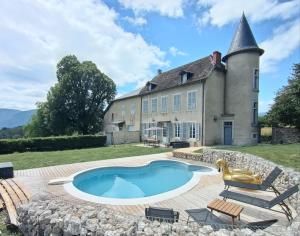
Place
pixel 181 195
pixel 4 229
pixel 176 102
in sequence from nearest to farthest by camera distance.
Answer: pixel 4 229
pixel 181 195
pixel 176 102

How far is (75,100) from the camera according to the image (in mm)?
36750

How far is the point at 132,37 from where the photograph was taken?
64.7 feet

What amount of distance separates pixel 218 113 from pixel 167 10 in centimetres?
1243

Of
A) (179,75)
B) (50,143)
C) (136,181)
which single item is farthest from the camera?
(179,75)

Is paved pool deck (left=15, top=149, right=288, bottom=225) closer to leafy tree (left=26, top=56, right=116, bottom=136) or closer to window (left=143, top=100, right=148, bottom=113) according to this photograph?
window (left=143, top=100, right=148, bottom=113)

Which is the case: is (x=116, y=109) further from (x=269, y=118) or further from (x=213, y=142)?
(x=269, y=118)

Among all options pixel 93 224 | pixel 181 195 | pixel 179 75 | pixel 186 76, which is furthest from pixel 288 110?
pixel 93 224

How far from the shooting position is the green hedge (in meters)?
20.8

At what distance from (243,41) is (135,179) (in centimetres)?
1865

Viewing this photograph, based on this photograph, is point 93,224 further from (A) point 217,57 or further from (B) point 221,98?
(A) point 217,57

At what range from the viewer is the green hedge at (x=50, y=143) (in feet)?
68.2

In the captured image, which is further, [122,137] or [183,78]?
[122,137]

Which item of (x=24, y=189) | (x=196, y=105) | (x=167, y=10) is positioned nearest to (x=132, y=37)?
(x=167, y=10)

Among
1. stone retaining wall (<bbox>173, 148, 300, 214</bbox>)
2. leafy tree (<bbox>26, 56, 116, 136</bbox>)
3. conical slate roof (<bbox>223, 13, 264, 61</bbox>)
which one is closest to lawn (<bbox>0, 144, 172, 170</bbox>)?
stone retaining wall (<bbox>173, 148, 300, 214</bbox>)
